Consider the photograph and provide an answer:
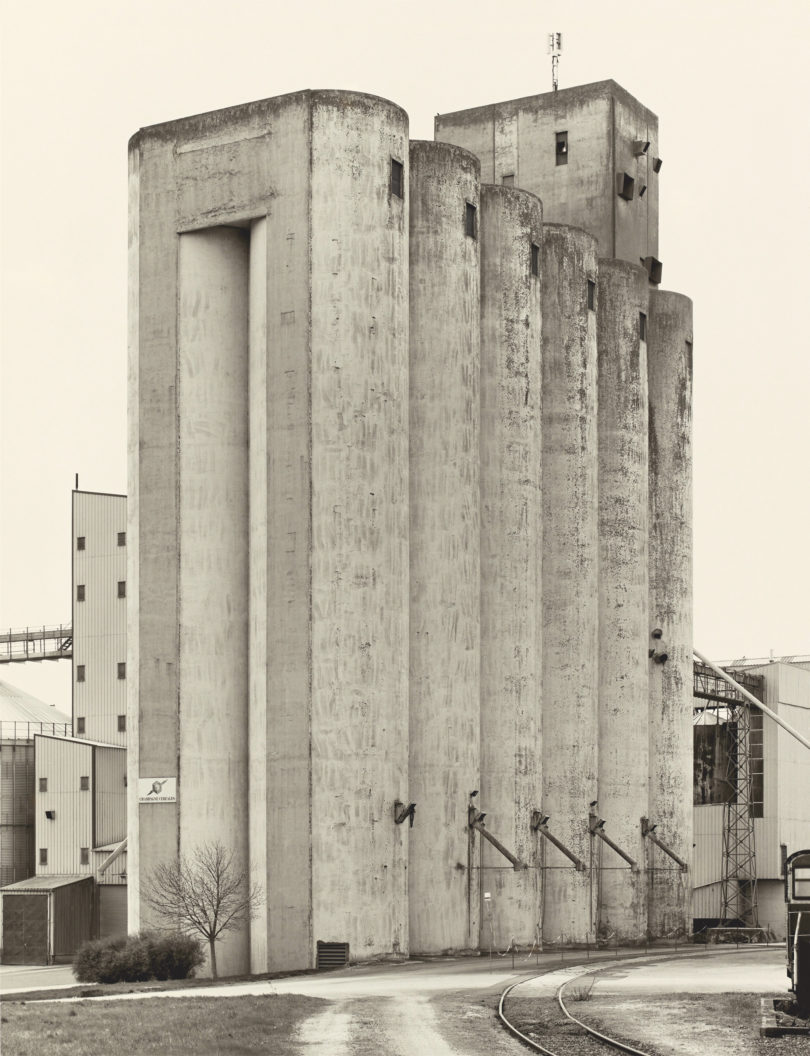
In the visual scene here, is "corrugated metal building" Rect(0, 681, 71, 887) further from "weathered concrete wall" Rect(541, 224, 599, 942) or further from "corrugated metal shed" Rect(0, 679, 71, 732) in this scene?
"weathered concrete wall" Rect(541, 224, 599, 942)

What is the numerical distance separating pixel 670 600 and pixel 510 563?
18.0 metres

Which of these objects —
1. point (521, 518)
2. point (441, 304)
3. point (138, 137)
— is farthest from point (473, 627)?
point (138, 137)

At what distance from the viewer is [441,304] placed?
68.3m

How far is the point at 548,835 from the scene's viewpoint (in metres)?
72.0

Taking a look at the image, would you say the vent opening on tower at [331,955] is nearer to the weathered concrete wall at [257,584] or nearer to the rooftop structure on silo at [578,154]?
the weathered concrete wall at [257,584]

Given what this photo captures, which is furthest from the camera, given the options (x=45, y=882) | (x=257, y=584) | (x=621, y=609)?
(x=621, y=609)

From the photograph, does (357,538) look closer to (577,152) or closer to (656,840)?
(656,840)

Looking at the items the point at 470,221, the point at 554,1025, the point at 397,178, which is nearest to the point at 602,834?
the point at 470,221

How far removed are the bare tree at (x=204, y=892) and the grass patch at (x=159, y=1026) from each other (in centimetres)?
1829

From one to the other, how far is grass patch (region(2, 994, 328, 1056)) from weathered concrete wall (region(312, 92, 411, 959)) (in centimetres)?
1844

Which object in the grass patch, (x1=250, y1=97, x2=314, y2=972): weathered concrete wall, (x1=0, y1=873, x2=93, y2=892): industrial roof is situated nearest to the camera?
the grass patch

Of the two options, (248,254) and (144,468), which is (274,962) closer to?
(144,468)

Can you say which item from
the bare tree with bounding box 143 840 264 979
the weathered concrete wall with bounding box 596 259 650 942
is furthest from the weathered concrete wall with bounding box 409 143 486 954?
the weathered concrete wall with bounding box 596 259 650 942

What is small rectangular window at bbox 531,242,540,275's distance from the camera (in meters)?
74.6
